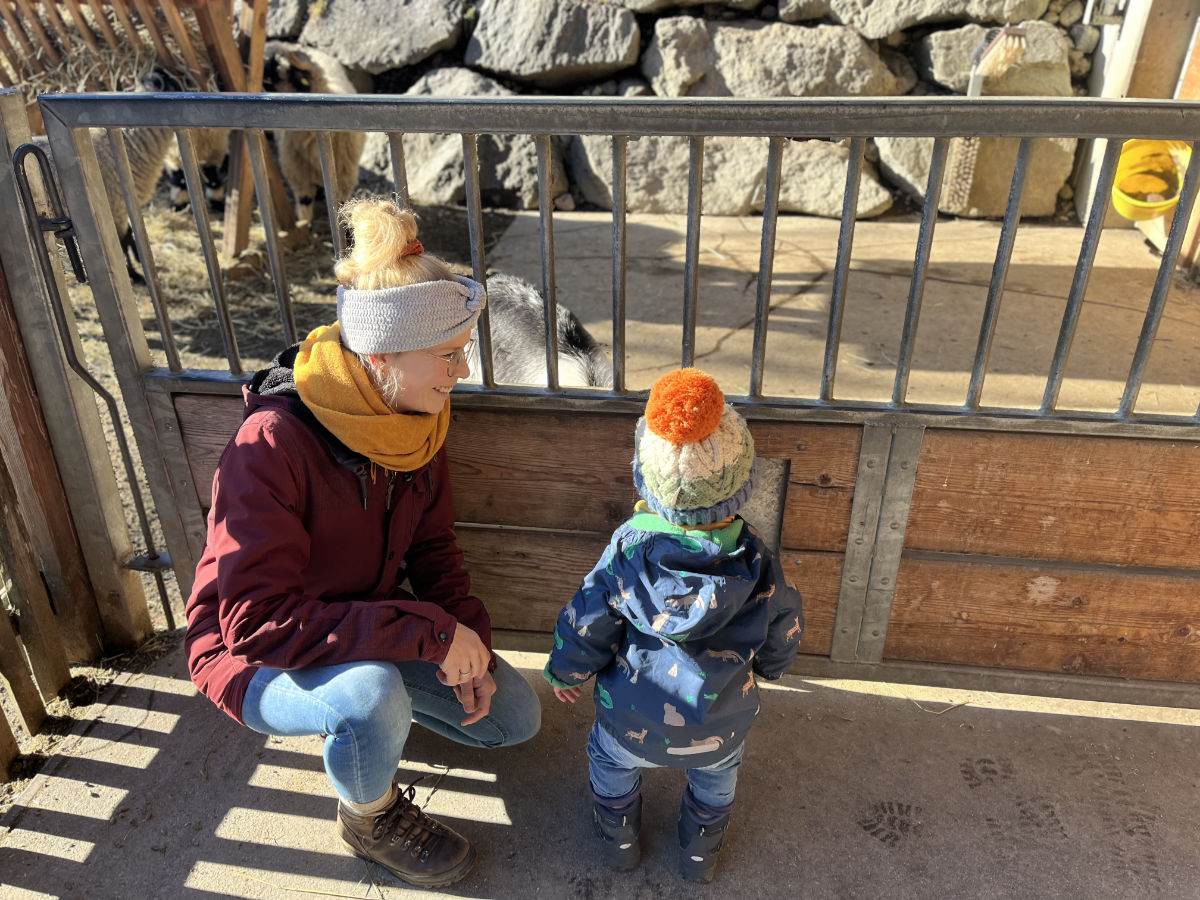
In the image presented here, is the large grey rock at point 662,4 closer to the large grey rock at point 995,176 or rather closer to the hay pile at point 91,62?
the large grey rock at point 995,176

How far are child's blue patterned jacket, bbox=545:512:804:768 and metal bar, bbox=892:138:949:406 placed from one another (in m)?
0.60

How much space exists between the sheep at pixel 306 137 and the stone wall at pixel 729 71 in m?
0.60

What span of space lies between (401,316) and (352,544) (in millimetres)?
548

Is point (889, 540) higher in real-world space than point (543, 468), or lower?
lower

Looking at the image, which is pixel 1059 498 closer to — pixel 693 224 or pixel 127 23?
pixel 693 224

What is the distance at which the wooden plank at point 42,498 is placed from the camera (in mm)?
2234

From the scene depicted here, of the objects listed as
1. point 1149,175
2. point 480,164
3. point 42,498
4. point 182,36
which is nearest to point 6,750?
point 42,498

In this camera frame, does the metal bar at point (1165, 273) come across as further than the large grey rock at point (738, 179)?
No

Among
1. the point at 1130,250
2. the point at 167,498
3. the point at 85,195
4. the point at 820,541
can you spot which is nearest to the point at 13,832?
the point at 167,498

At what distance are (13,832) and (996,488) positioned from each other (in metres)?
Answer: 2.46

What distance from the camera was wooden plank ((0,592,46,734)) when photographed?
2.23 meters

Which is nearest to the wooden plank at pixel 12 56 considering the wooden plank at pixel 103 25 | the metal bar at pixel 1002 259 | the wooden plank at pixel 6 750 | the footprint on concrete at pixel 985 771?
the wooden plank at pixel 103 25

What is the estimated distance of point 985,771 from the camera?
2244mm

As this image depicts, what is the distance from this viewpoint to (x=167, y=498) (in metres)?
2.42
